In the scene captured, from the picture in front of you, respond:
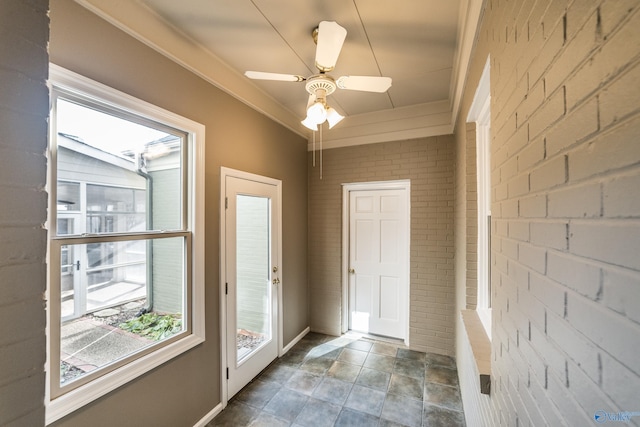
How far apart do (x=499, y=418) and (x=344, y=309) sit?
2486mm

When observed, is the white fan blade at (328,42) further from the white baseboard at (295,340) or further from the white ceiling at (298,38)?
the white baseboard at (295,340)

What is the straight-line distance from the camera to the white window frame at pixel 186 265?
1198mm

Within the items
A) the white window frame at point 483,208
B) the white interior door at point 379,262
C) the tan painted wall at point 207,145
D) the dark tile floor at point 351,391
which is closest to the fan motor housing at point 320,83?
the tan painted wall at point 207,145

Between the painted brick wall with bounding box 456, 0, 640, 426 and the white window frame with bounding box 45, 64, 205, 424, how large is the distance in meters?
1.84

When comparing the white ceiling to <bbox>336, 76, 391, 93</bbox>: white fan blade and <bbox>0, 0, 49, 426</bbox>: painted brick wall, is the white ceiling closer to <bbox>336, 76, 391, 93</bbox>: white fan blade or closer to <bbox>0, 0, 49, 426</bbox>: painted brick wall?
<bbox>336, 76, 391, 93</bbox>: white fan blade

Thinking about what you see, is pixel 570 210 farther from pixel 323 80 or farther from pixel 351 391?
pixel 351 391

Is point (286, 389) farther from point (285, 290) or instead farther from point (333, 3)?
point (333, 3)

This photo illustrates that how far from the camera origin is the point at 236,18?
1.64 metres

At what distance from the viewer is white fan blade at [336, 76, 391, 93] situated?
65.1 inches

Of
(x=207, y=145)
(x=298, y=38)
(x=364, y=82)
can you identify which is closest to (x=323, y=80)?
(x=364, y=82)

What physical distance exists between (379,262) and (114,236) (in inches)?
107

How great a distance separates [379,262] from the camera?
330 centimetres

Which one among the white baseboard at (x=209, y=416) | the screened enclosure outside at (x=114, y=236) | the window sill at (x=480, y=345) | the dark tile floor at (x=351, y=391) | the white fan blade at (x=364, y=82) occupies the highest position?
the white fan blade at (x=364, y=82)

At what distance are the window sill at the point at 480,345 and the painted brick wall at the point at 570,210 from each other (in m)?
0.23
